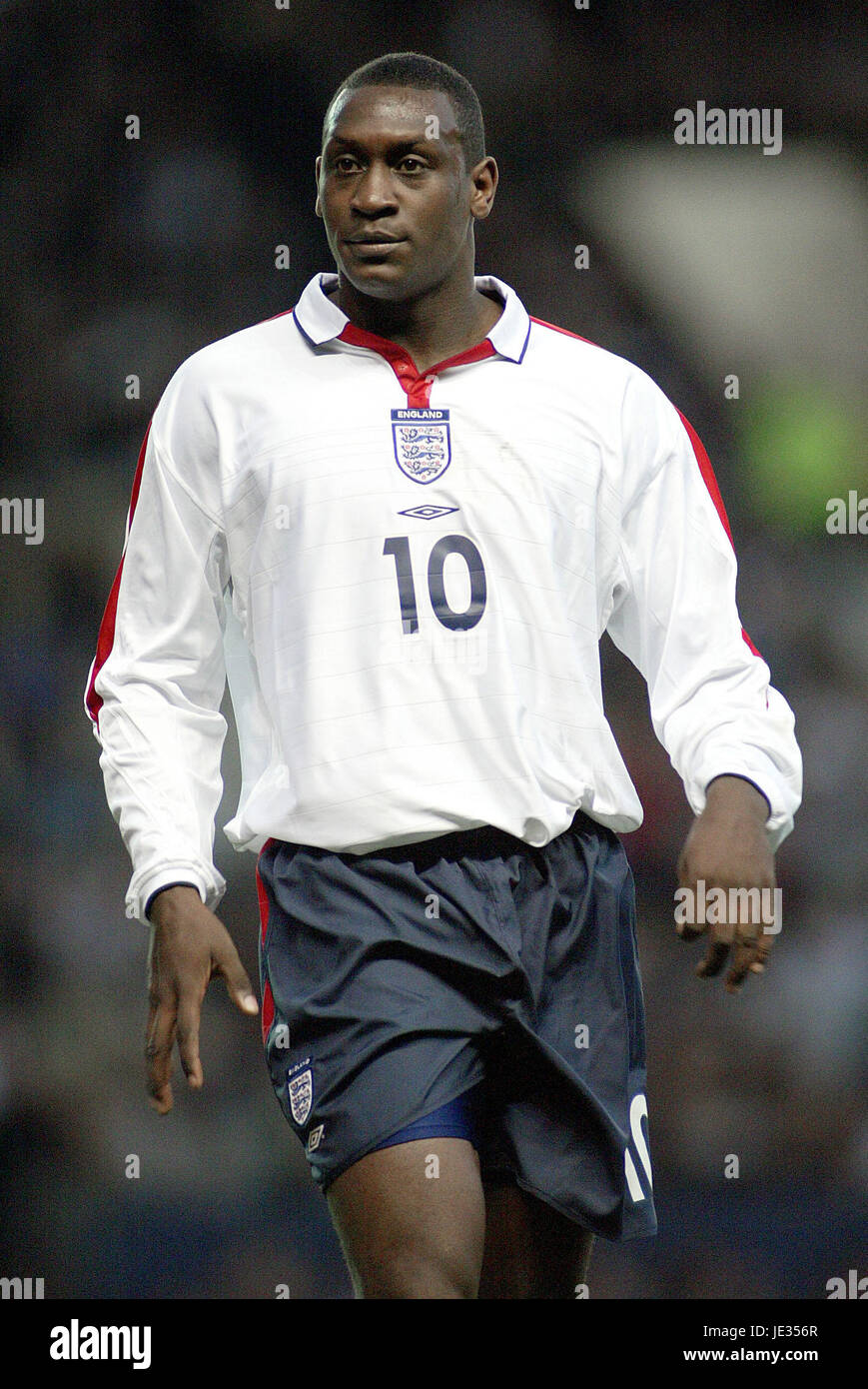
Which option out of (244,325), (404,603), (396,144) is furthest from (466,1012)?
(244,325)

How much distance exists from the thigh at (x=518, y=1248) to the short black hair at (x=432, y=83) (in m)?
1.38

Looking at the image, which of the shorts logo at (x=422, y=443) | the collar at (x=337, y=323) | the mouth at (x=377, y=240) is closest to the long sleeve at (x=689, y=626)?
the collar at (x=337, y=323)

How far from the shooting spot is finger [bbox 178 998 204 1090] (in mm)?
2268

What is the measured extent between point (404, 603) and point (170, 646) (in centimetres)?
34

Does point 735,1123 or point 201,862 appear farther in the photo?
point 735,1123

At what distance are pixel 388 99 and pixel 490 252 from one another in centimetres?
221

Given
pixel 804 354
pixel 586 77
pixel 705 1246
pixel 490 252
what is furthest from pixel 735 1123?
pixel 586 77

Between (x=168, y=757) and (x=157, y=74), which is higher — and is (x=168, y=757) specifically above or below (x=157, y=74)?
below

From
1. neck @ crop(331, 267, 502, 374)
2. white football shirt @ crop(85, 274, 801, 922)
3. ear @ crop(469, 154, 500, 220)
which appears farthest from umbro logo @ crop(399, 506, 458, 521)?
ear @ crop(469, 154, 500, 220)

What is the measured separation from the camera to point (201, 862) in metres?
2.50

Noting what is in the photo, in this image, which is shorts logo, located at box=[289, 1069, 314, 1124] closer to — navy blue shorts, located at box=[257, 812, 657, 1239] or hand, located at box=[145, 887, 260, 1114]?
navy blue shorts, located at box=[257, 812, 657, 1239]

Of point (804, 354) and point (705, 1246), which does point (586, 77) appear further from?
point (705, 1246)

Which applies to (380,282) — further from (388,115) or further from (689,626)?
(689,626)
